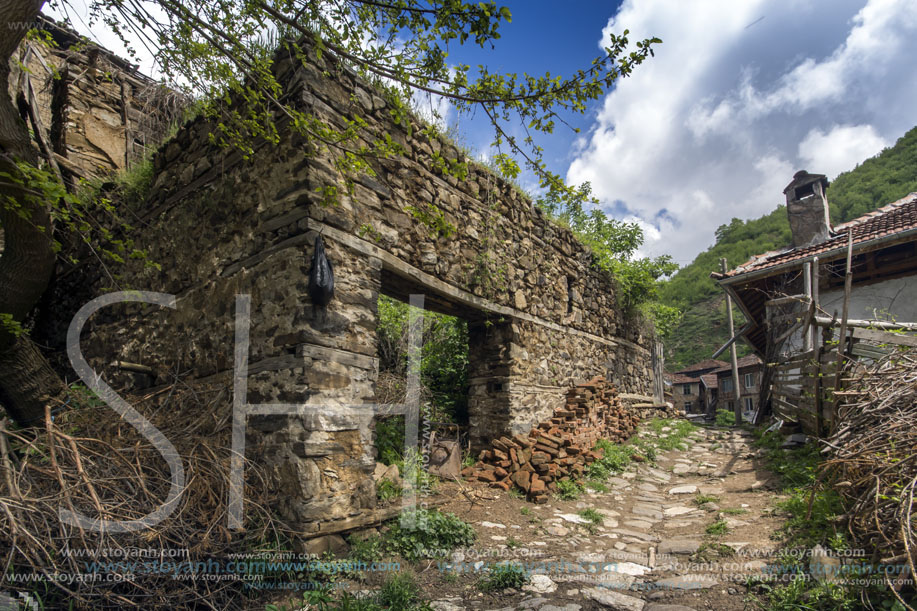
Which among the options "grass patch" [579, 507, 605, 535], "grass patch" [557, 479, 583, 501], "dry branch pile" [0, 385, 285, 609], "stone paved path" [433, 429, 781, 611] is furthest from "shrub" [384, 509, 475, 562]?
"grass patch" [557, 479, 583, 501]

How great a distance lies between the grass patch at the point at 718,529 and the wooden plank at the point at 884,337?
2287mm

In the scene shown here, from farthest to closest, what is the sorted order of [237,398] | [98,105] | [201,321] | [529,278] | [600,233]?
[600,233] < [98,105] < [529,278] < [201,321] < [237,398]

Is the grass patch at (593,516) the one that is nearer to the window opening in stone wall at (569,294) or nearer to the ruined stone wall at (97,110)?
the window opening in stone wall at (569,294)

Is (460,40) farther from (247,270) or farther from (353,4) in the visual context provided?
(247,270)

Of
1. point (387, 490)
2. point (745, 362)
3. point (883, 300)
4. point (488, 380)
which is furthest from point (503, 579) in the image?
point (745, 362)

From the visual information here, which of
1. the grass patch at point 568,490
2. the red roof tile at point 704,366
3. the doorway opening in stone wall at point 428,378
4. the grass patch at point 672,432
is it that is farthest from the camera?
the red roof tile at point 704,366

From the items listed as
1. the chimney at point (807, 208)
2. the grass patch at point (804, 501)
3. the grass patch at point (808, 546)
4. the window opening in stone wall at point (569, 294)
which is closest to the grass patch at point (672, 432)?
the grass patch at point (804, 501)

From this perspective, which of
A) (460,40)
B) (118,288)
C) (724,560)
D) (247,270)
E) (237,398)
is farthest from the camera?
(118,288)

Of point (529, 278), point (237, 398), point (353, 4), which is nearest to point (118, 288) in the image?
point (237, 398)

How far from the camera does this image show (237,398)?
160 inches

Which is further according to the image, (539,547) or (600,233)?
(600,233)

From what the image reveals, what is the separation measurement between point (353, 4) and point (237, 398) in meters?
3.24

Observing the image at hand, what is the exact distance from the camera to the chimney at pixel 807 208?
1203cm

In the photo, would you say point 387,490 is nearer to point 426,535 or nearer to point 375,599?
point 426,535
